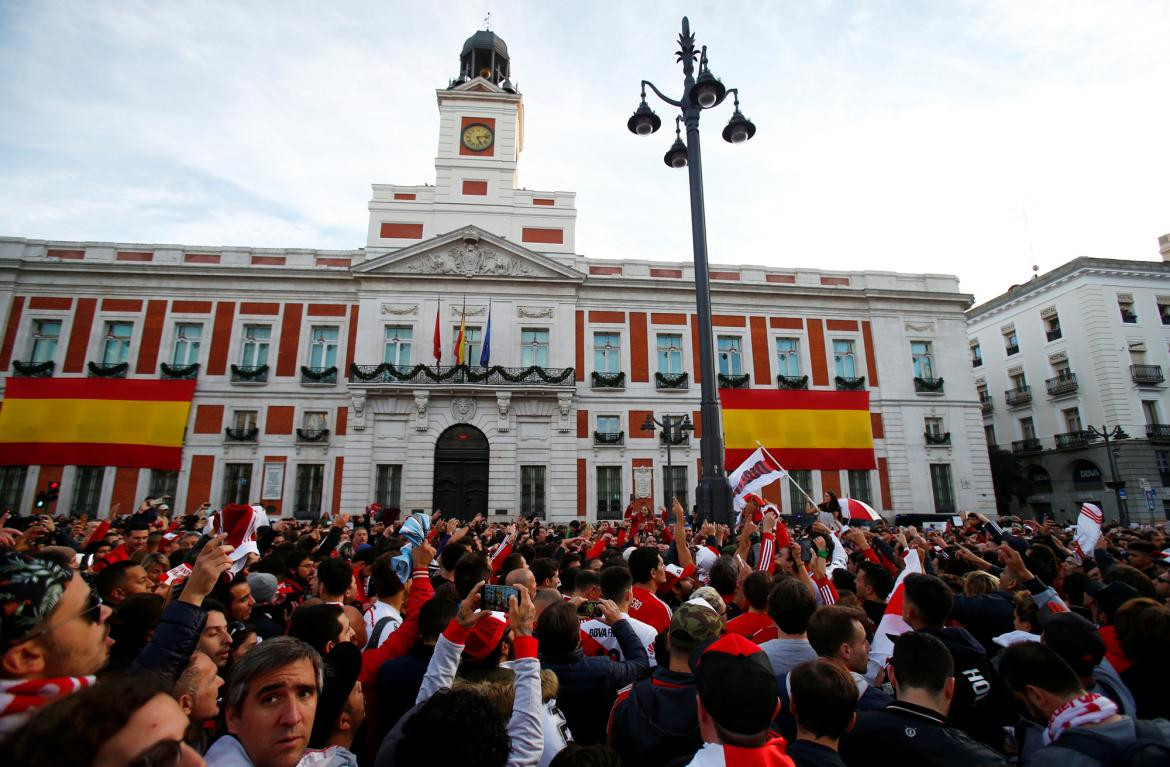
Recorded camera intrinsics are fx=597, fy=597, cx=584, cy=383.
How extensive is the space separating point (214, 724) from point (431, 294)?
26.2 m

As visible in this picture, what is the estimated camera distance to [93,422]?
83.1 feet

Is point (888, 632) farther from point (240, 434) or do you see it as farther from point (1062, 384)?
point (1062, 384)

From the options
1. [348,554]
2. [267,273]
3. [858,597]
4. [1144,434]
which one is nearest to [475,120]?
[267,273]

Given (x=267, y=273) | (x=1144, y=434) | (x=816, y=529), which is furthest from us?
(x=1144, y=434)

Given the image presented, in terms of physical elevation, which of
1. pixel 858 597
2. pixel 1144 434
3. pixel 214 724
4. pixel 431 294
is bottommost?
pixel 214 724

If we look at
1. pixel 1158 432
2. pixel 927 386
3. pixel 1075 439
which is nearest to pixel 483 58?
pixel 927 386

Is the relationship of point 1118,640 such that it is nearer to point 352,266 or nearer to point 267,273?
point 352,266

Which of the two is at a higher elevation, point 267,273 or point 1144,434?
point 267,273

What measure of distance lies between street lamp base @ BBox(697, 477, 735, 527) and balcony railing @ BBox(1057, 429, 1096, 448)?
107ft

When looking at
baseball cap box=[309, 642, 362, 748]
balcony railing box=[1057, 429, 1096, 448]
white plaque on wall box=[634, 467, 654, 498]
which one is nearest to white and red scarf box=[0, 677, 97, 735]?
baseball cap box=[309, 642, 362, 748]

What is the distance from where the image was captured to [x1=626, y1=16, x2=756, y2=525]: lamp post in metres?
11.5

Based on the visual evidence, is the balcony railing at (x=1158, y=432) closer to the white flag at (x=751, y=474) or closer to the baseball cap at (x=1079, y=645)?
the white flag at (x=751, y=474)

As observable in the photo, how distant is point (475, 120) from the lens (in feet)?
105

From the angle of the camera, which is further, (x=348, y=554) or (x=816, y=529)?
(x=348, y=554)
